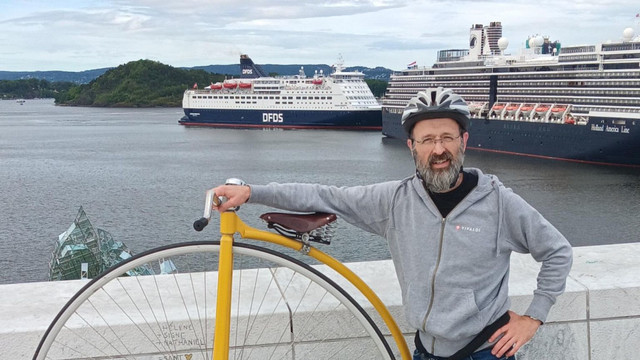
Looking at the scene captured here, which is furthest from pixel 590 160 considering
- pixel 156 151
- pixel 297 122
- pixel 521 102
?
pixel 297 122

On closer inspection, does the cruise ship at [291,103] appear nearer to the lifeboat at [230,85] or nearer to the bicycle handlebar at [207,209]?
the lifeboat at [230,85]

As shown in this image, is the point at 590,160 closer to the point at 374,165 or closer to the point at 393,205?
the point at 374,165

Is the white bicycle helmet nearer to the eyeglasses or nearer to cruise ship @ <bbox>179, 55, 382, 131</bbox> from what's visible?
the eyeglasses

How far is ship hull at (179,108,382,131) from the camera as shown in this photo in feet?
191

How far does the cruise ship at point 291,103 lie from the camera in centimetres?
5816

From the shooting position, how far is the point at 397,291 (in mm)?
2207

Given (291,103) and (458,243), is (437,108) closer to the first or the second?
(458,243)

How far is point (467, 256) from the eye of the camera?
1.79 meters

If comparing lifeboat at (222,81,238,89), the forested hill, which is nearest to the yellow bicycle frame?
lifeboat at (222,81,238,89)

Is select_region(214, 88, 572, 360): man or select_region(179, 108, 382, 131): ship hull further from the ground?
select_region(214, 88, 572, 360): man

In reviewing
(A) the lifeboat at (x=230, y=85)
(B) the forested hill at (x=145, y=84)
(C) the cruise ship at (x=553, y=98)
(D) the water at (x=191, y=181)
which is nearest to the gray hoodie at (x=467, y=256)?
(D) the water at (x=191, y=181)

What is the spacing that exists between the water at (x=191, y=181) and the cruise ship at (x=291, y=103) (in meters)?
6.69

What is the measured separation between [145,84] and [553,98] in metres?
91.3

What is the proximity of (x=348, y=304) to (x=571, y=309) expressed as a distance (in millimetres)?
854
